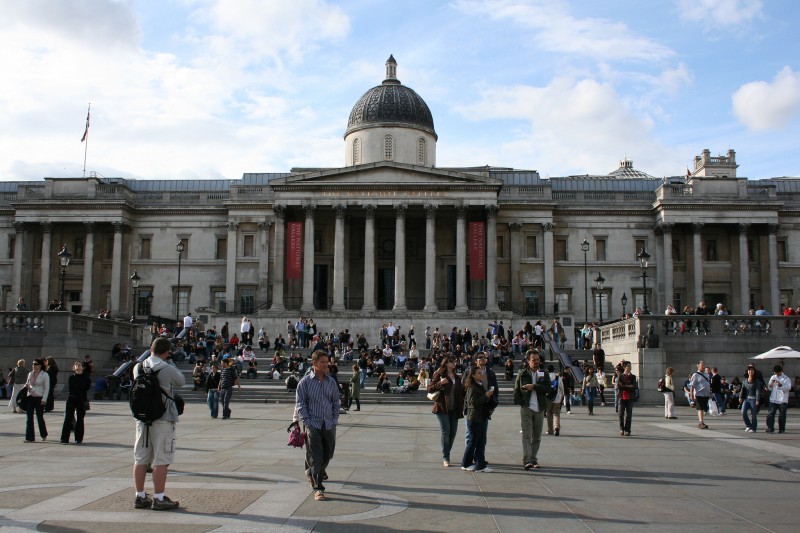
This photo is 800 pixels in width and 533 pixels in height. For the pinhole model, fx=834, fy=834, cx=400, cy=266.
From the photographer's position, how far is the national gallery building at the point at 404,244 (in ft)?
199

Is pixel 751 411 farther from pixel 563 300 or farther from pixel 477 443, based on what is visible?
pixel 563 300

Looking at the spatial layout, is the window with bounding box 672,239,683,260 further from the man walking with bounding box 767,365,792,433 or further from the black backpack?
the black backpack

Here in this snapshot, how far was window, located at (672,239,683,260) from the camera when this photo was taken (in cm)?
6247

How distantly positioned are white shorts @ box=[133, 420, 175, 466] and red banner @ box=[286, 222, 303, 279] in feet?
152

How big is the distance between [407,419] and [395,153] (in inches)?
1500

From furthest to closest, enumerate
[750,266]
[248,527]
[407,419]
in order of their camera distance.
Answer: [750,266]
[407,419]
[248,527]

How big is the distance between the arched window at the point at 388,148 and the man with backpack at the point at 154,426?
51901mm

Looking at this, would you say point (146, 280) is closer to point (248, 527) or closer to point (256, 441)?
point (256, 441)

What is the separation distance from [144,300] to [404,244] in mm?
20967

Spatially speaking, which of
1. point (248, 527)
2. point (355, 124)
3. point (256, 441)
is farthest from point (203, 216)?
point (248, 527)

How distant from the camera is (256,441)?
18.5 meters

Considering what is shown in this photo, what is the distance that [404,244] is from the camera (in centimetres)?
5794

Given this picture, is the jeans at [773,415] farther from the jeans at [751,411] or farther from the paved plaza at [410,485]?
the paved plaza at [410,485]

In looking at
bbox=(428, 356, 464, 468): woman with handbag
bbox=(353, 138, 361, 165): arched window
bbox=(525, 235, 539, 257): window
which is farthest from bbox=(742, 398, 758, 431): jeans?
bbox=(353, 138, 361, 165): arched window
